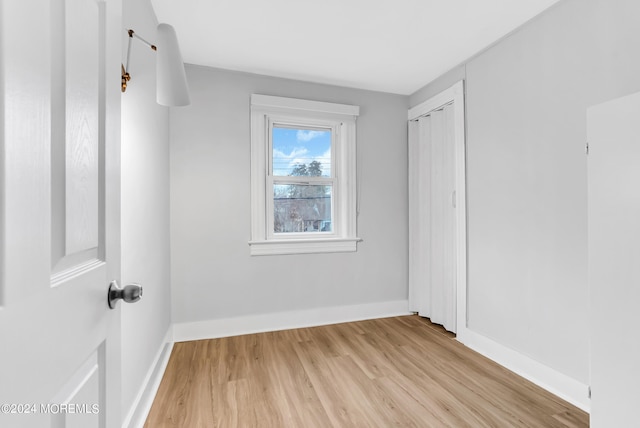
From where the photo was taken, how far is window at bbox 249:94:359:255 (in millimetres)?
2865

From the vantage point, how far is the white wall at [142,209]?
57.9 inches

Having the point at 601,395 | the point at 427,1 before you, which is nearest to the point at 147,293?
the point at 601,395

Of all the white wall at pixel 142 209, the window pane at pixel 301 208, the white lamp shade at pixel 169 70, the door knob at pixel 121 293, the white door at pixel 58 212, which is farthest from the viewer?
A: the window pane at pixel 301 208

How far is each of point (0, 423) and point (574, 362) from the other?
2.45 m

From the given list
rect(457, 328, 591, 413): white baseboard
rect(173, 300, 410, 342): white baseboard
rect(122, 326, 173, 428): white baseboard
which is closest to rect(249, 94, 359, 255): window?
rect(173, 300, 410, 342): white baseboard

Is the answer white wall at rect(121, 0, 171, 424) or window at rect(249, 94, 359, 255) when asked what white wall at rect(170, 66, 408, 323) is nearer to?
window at rect(249, 94, 359, 255)

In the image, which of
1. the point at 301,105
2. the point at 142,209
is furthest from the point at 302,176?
the point at 142,209

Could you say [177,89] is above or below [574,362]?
A: above

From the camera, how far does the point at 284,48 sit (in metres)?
2.42

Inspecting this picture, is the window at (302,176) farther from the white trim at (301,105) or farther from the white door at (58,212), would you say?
the white door at (58,212)

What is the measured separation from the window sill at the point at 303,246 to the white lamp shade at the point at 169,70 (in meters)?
1.81

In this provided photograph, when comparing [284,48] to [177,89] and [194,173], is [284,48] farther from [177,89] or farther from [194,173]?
[177,89]

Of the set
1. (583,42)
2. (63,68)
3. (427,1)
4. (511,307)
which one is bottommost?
(511,307)

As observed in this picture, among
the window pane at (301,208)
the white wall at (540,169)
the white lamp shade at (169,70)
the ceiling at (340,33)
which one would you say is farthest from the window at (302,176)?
the white lamp shade at (169,70)
